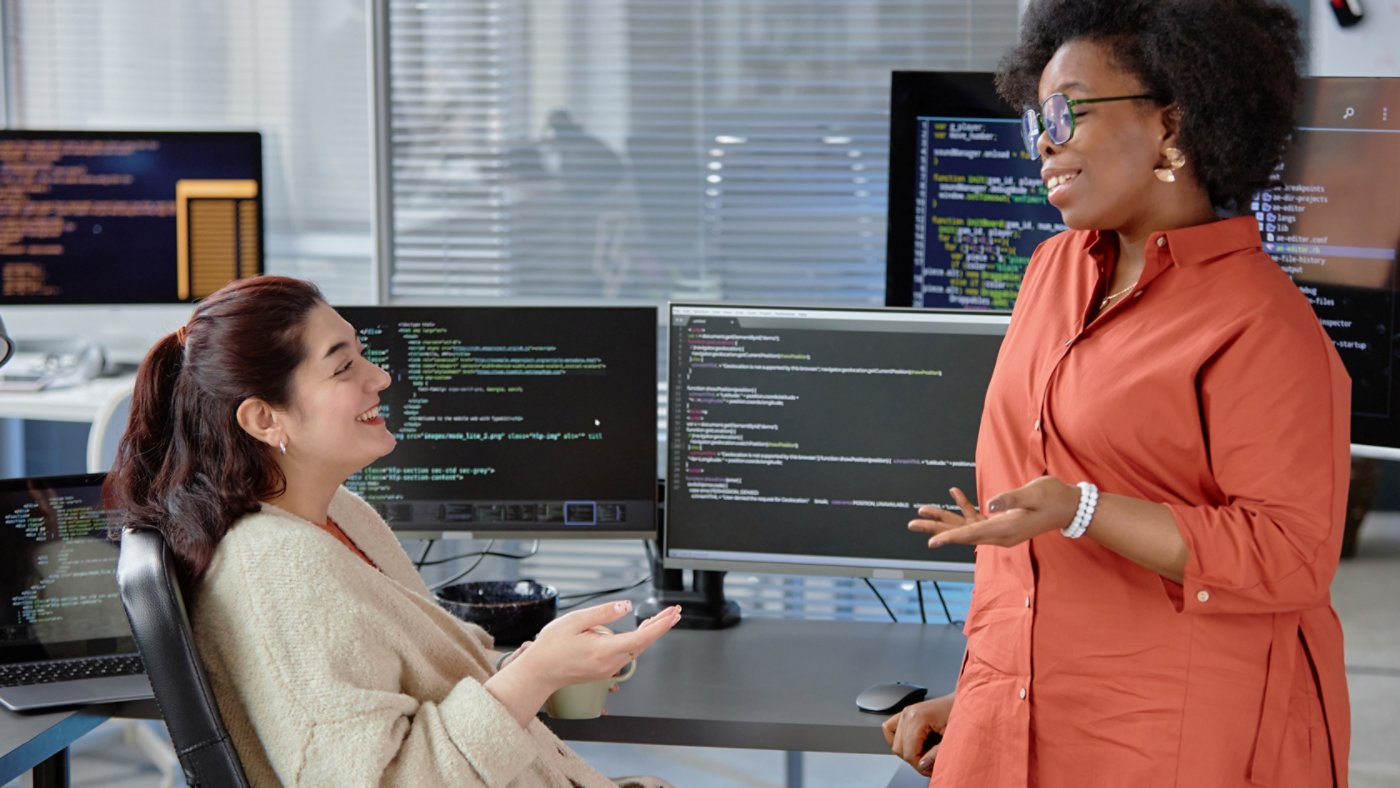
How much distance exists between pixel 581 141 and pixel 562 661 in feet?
8.23

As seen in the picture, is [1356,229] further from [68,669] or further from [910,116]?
[68,669]

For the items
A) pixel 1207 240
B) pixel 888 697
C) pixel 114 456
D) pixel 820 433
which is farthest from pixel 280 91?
pixel 1207 240

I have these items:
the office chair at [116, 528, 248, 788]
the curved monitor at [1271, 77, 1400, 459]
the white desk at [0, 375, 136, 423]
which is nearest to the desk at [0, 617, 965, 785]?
the office chair at [116, 528, 248, 788]

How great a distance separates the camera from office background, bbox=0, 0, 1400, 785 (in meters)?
3.73

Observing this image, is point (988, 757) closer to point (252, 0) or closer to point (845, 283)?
point (845, 283)

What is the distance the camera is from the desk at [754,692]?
1.97 m

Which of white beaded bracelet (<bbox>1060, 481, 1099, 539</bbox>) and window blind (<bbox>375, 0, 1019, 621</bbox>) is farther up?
window blind (<bbox>375, 0, 1019, 621</bbox>)

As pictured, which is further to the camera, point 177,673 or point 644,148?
point 644,148

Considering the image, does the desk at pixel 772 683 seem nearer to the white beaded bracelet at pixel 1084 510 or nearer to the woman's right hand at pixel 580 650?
the woman's right hand at pixel 580 650

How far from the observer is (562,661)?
154 cm

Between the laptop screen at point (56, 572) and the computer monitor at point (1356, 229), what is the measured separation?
1.97 m

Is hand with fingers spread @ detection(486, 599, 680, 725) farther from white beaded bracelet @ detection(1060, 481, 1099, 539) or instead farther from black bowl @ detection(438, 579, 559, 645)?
black bowl @ detection(438, 579, 559, 645)

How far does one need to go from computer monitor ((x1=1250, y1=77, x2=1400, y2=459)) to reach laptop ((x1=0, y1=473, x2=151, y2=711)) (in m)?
1.97

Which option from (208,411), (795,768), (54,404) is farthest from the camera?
(54,404)
